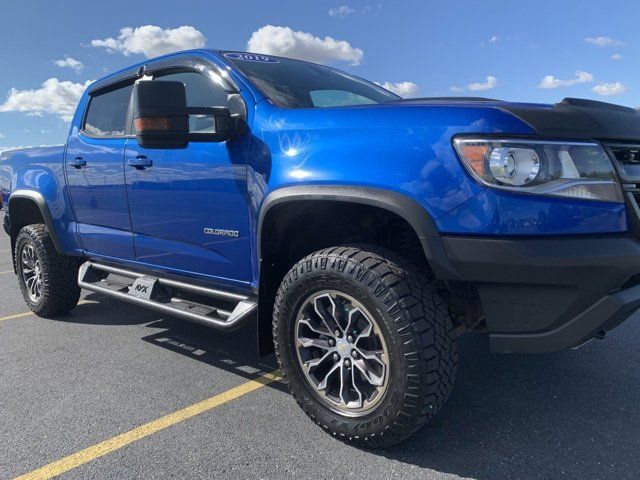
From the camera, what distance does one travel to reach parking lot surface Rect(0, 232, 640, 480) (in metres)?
2.35

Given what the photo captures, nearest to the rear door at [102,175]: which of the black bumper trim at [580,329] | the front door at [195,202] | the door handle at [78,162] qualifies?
the door handle at [78,162]

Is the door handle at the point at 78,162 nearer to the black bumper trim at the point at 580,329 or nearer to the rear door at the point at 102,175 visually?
the rear door at the point at 102,175

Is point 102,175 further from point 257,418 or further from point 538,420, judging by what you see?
point 538,420

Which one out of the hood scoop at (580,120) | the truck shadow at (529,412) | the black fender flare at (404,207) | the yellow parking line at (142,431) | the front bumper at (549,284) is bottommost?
the yellow parking line at (142,431)

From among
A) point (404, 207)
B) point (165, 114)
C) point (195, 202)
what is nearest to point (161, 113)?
point (165, 114)

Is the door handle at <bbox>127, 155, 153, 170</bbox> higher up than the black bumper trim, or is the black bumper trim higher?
the door handle at <bbox>127, 155, 153, 170</bbox>

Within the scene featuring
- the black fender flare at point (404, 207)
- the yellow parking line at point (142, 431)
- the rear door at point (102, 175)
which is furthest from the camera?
the rear door at point (102, 175)

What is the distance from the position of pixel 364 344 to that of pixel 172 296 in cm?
164

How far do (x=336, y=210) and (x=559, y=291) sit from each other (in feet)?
3.66

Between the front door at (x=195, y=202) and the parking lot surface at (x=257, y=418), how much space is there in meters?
0.72

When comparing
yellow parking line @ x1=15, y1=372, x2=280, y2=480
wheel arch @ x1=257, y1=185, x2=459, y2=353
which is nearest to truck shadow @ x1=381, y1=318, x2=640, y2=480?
wheel arch @ x1=257, y1=185, x2=459, y2=353

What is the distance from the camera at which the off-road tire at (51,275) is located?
4.67 meters

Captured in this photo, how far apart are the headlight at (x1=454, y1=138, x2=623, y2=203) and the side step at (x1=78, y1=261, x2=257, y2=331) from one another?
57.2 inches

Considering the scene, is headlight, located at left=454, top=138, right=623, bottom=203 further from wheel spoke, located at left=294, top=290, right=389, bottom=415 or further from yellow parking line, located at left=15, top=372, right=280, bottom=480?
yellow parking line, located at left=15, top=372, right=280, bottom=480
